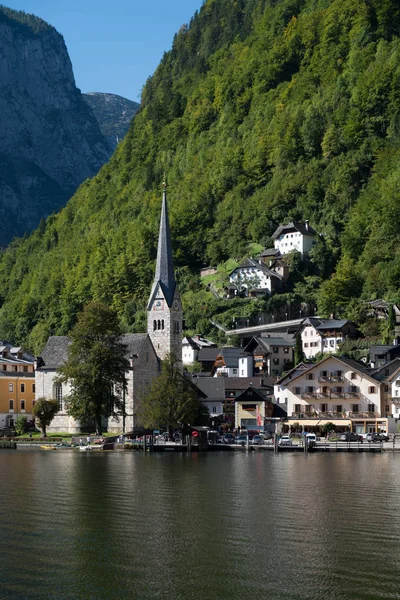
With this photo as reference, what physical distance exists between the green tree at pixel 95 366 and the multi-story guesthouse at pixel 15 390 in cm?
2200

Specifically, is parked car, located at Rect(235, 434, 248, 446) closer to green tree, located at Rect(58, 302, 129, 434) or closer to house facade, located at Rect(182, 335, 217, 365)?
green tree, located at Rect(58, 302, 129, 434)

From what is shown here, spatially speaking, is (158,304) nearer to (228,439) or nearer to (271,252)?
(228,439)

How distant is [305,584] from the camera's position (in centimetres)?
3284

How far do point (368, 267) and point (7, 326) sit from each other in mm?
74567

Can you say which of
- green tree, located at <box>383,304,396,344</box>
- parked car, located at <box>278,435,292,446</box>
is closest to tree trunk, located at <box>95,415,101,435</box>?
parked car, located at <box>278,435,292,446</box>

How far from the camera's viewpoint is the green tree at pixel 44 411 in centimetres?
10450

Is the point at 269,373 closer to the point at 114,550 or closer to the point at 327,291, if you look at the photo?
the point at 327,291

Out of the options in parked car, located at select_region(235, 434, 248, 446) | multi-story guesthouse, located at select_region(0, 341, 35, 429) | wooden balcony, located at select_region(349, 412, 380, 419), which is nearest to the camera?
parked car, located at select_region(235, 434, 248, 446)

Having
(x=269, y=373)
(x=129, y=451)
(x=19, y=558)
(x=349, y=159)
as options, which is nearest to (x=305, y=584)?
(x=19, y=558)

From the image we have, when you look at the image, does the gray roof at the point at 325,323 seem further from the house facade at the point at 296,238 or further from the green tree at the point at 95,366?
the green tree at the point at 95,366

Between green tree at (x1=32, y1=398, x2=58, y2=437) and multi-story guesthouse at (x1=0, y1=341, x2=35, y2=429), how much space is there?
41.4 ft

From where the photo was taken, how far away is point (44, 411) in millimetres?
104750

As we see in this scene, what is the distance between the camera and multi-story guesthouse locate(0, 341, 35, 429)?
11844 centimetres

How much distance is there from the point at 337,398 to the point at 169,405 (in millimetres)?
19323
